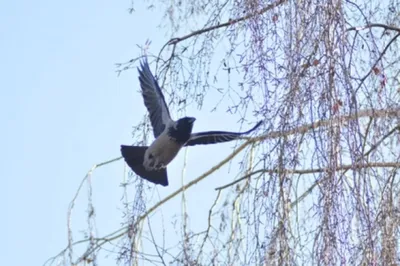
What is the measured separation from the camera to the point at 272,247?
6.54 feet

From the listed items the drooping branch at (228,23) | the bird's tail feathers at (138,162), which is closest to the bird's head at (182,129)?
the bird's tail feathers at (138,162)

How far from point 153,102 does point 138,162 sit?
264 mm

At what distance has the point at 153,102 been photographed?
3080 millimetres

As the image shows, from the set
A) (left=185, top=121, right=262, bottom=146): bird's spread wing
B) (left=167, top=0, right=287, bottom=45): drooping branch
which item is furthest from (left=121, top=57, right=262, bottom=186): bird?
(left=167, top=0, right=287, bottom=45): drooping branch

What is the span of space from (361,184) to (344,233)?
13cm

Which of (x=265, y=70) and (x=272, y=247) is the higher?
(x=265, y=70)

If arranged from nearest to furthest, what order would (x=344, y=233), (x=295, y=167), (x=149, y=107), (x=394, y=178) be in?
(x=344, y=233) → (x=295, y=167) → (x=394, y=178) → (x=149, y=107)

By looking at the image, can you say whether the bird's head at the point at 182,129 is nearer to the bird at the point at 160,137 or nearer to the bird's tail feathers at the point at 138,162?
the bird at the point at 160,137

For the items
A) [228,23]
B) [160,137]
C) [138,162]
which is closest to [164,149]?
[160,137]

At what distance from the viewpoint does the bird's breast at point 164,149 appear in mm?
3053

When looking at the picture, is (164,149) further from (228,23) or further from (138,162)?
(228,23)

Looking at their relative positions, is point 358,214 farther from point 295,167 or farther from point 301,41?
point 301,41

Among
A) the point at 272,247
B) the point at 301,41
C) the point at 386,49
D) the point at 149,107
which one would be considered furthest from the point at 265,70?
the point at 149,107

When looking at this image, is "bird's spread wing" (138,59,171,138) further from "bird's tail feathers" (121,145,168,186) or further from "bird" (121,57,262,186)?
"bird's tail feathers" (121,145,168,186)
